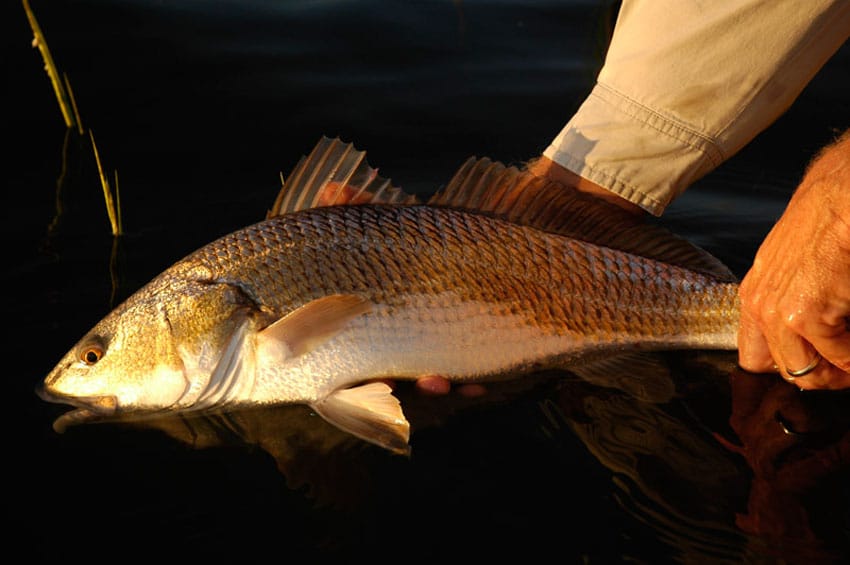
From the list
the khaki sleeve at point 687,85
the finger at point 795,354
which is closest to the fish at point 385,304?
the finger at point 795,354

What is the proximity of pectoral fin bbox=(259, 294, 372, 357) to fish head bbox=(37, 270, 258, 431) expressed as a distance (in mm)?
155

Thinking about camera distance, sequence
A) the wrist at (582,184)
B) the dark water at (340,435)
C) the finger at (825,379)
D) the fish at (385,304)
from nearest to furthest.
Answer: the dark water at (340,435) < the fish at (385,304) < the finger at (825,379) < the wrist at (582,184)

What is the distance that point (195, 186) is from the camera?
4621mm

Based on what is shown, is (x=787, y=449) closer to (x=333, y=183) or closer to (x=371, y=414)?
(x=371, y=414)

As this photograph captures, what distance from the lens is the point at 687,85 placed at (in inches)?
133

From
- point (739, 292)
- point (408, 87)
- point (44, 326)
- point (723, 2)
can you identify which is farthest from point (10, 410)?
point (408, 87)

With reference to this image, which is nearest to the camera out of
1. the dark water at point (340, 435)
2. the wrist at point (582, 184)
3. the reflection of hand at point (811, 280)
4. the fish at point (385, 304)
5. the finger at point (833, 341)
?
the dark water at point (340, 435)

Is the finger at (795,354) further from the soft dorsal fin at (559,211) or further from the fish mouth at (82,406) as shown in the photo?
the fish mouth at (82,406)

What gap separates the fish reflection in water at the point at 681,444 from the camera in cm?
241

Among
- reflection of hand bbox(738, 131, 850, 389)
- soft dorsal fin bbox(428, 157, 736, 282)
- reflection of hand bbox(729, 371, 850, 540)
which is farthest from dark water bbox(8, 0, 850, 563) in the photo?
soft dorsal fin bbox(428, 157, 736, 282)

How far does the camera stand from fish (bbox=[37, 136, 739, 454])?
2844 millimetres

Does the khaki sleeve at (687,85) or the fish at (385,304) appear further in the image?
the khaki sleeve at (687,85)

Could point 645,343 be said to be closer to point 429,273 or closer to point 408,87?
point 429,273

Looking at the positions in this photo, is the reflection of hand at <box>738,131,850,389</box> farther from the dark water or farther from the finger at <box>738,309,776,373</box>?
the dark water
